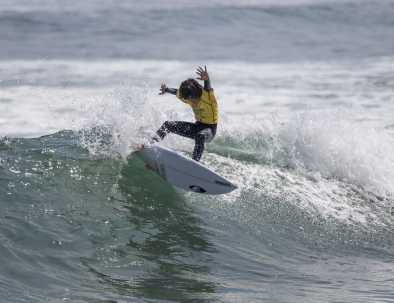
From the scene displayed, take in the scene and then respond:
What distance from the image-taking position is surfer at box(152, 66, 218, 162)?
18.8 ft

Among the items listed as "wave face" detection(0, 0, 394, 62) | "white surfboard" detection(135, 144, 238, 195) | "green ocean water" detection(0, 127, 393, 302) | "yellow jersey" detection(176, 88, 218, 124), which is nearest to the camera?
"green ocean water" detection(0, 127, 393, 302)

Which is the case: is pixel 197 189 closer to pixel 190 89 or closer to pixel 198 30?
pixel 190 89

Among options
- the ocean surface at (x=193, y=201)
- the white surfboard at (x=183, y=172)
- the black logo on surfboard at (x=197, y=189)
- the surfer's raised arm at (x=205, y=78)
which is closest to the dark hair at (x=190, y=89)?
the surfer's raised arm at (x=205, y=78)

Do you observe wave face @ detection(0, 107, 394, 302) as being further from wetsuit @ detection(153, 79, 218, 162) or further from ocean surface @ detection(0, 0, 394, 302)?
wetsuit @ detection(153, 79, 218, 162)

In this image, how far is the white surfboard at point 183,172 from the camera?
214 inches

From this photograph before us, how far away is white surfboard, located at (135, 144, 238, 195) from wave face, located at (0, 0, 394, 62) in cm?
1602

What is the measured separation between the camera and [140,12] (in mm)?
32312

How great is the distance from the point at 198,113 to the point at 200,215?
1714mm

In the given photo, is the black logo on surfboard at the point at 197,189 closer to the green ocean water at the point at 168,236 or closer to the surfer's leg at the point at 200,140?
the green ocean water at the point at 168,236

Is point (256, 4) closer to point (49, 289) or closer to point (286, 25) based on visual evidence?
point (286, 25)

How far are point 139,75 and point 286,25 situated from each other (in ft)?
66.2

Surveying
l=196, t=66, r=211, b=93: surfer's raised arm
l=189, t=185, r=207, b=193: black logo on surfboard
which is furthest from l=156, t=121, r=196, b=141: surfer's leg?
l=189, t=185, r=207, b=193: black logo on surfboard

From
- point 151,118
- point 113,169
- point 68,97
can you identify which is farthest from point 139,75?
point 113,169

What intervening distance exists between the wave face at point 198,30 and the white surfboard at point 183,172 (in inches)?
631
